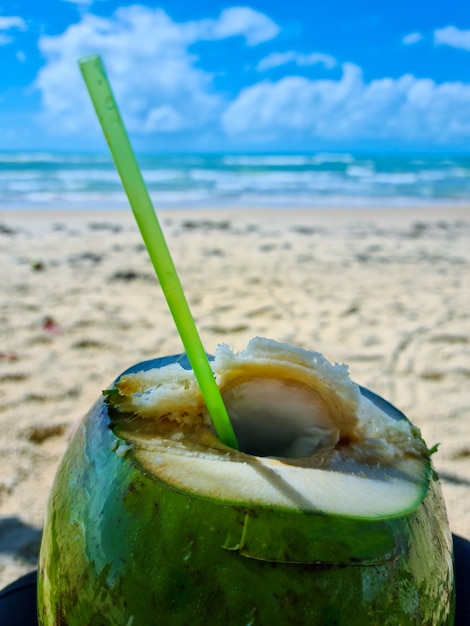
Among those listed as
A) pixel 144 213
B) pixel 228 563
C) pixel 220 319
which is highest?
pixel 144 213

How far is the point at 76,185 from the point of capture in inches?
605

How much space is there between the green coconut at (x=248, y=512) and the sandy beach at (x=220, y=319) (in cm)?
113

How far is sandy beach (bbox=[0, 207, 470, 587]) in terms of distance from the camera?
2.38 m

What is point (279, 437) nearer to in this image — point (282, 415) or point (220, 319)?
point (282, 415)

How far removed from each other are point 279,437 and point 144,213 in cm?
43

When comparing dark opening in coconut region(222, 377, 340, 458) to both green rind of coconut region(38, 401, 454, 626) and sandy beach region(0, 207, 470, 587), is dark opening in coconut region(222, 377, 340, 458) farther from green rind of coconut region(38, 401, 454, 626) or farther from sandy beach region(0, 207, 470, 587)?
sandy beach region(0, 207, 470, 587)

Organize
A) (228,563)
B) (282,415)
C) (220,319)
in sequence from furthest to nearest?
1. (220,319)
2. (282,415)
3. (228,563)

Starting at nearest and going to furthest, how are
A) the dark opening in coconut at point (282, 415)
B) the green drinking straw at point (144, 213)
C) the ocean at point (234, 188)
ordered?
the green drinking straw at point (144, 213) < the dark opening in coconut at point (282, 415) < the ocean at point (234, 188)

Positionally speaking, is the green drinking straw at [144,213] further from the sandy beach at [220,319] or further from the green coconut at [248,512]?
the sandy beach at [220,319]

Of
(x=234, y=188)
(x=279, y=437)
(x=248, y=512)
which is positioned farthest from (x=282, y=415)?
(x=234, y=188)

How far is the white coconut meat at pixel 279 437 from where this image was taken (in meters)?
0.71

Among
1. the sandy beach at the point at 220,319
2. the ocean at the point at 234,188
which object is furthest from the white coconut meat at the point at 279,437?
the ocean at the point at 234,188

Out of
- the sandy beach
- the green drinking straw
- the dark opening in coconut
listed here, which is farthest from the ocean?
the green drinking straw

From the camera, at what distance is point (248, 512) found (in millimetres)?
677
